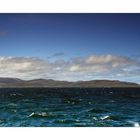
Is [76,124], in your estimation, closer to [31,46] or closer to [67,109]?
[67,109]

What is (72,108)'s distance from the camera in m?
9.02

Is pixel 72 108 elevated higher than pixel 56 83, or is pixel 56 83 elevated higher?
pixel 56 83

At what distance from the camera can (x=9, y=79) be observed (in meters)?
8.91

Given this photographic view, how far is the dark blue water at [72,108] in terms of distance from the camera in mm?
8820

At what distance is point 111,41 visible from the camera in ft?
29.1

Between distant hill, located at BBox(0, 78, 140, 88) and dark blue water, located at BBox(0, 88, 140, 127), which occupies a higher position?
distant hill, located at BBox(0, 78, 140, 88)

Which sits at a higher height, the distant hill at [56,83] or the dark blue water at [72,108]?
the distant hill at [56,83]

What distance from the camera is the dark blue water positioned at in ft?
28.9

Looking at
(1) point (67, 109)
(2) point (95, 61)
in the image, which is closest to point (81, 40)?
(2) point (95, 61)

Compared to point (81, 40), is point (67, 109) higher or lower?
lower

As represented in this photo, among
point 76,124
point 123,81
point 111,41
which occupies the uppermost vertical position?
point 111,41

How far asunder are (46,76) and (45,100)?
1.49 feet
